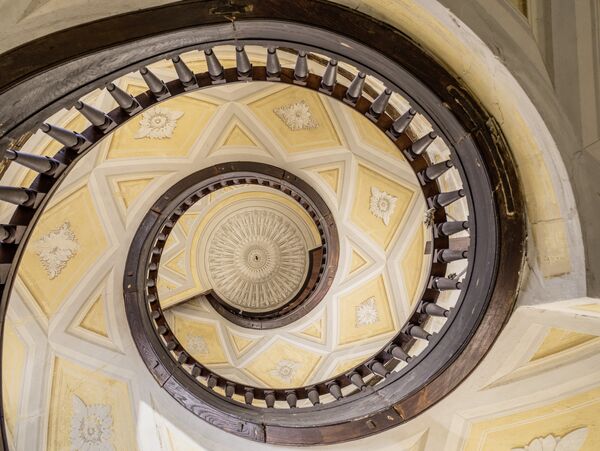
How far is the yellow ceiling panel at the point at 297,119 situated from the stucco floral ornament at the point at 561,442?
403 cm

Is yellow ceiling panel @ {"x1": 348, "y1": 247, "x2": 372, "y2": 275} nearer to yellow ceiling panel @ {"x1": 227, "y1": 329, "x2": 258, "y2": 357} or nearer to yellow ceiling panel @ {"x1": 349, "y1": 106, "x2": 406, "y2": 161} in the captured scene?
yellow ceiling panel @ {"x1": 349, "y1": 106, "x2": 406, "y2": 161}

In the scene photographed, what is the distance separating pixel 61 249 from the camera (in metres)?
4.47

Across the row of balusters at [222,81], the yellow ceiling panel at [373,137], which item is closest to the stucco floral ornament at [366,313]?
the yellow ceiling panel at [373,137]

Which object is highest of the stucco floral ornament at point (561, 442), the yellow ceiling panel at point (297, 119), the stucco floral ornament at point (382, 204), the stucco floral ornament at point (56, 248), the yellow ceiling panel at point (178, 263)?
the yellow ceiling panel at point (297, 119)

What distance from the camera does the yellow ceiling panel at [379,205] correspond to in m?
5.86

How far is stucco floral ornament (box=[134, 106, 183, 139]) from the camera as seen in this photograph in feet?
15.2

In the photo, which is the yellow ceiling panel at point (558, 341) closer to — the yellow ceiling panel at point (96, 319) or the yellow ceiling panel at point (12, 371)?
the yellow ceiling panel at point (96, 319)

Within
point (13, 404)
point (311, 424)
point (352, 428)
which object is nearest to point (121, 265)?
point (13, 404)

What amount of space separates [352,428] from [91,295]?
3231mm

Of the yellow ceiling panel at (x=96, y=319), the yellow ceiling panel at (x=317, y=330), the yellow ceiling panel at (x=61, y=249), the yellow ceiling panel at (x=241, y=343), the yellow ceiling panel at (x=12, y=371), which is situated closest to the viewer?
the yellow ceiling panel at (x=12, y=371)

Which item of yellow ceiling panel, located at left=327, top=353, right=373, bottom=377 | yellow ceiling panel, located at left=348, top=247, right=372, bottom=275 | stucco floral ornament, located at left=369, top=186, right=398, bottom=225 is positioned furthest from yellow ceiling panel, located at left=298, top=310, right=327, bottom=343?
stucco floral ornament, located at left=369, top=186, right=398, bottom=225

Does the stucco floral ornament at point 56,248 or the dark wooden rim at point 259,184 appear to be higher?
the dark wooden rim at point 259,184

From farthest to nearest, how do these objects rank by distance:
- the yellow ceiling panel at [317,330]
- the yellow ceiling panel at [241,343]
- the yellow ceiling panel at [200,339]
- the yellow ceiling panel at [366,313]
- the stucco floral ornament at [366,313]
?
the yellow ceiling panel at [241,343] → the yellow ceiling panel at [200,339] → the yellow ceiling panel at [317,330] → the stucco floral ornament at [366,313] → the yellow ceiling panel at [366,313]

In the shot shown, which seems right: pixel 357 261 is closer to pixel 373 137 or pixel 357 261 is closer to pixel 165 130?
pixel 373 137
